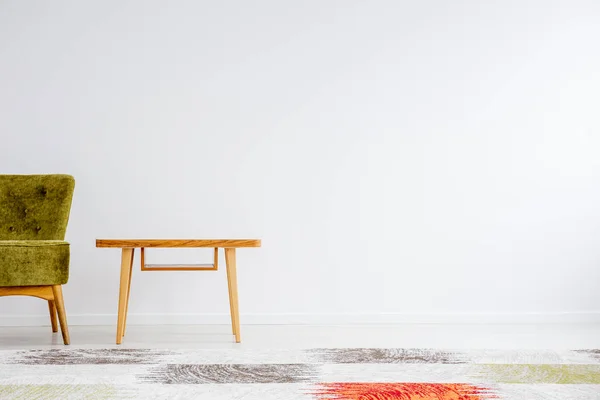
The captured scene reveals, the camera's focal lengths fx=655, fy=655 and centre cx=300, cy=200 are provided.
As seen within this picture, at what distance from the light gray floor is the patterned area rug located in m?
0.21

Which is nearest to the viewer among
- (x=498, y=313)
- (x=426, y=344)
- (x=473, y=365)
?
(x=473, y=365)

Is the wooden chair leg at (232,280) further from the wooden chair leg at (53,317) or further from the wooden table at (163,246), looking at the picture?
the wooden chair leg at (53,317)

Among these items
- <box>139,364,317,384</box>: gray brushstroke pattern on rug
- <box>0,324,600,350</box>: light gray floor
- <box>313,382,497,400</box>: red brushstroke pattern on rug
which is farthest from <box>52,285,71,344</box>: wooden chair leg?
<box>313,382,497,400</box>: red brushstroke pattern on rug

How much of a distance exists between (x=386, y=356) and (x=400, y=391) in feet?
2.02

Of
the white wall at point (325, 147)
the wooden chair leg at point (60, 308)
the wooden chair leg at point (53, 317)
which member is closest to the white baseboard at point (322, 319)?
the white wall at point (325, 147)

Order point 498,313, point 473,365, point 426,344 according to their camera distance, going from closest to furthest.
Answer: point 473,365 < point 426,344 < point 498,313

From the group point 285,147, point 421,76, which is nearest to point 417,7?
point 421,76

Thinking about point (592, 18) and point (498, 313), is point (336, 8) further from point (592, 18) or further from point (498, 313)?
point (498, 313)

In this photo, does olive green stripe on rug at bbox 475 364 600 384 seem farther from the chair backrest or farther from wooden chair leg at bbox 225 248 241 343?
the chair backrest

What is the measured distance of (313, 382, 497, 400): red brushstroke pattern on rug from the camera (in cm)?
181

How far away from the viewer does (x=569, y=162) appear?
372 cm

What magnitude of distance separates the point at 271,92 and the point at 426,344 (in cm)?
166

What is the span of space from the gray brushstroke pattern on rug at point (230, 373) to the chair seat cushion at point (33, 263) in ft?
2.63

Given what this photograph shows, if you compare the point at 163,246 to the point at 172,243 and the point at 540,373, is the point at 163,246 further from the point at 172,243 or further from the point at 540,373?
the point at 540,373
